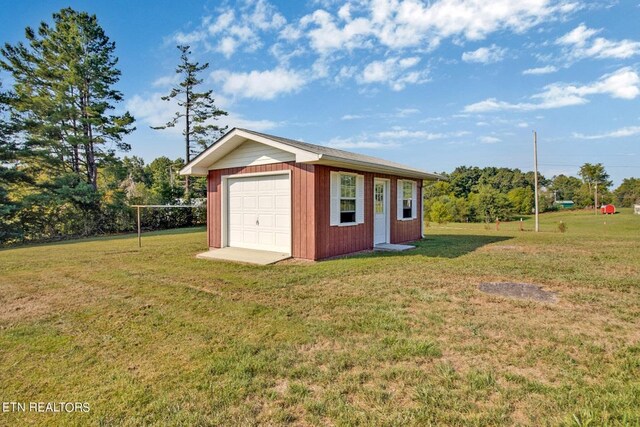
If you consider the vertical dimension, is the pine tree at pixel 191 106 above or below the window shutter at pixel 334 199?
above

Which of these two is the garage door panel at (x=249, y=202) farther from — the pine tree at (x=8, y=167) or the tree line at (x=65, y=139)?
the pine tree at (x=8, y=167)

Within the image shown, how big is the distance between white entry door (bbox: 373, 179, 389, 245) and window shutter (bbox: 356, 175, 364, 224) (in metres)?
0.73

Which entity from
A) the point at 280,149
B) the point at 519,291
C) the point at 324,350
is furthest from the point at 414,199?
the point at 324,350

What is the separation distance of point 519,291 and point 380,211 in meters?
5.37

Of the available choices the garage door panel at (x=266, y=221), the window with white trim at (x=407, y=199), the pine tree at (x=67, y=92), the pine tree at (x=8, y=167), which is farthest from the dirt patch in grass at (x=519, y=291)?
the pine tree at (x=67, y=92)

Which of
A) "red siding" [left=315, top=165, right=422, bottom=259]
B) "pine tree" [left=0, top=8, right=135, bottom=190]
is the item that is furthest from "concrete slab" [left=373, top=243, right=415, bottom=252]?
"pine tree" [left=0, top=8, right=135, bottom=190]

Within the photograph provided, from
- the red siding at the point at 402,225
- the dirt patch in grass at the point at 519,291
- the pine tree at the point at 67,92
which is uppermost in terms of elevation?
the pine tree at the point at 67,92

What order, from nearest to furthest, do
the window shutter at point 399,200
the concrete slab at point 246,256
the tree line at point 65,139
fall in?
1. the concrete slab at point 246,256
2. the window shutter at point 399,200
3. the tree line at point 65,139

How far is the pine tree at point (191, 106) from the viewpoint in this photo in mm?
23047

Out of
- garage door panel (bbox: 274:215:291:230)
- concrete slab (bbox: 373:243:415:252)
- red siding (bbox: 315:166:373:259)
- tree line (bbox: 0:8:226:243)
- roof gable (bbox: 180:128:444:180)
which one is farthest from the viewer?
tree line (bbox: 0:8:226:243)

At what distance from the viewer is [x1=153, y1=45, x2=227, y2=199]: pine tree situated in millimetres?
23047

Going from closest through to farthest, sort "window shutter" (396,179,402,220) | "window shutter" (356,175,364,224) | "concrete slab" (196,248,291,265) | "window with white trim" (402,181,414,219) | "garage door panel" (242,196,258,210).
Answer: "concrete slab" (196,248,291,265)
"garage door panel" (242,196,258,210)
"window shutter" (356,175,364,224)
"window shutter" (396,179,402,220)
"window with white trim" (402,181,414,219)

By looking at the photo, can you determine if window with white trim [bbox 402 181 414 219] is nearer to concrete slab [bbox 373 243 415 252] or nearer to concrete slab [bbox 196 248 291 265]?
concrete slab [bbox 373 243 415 252]

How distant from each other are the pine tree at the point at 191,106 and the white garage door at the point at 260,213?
15755 mm
